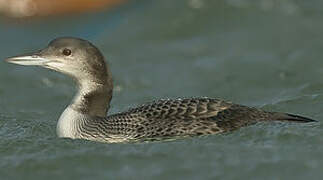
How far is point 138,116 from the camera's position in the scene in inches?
355

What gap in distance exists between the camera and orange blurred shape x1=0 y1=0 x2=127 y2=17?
16734 mm

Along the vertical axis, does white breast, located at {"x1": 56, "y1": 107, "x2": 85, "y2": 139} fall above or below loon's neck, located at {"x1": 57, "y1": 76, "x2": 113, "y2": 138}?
below

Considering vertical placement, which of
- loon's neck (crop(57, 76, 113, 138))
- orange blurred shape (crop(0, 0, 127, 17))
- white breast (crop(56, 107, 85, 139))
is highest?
orange blurred shape (crop(0, 0, 127, 17))

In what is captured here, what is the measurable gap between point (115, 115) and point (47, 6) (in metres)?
7.95

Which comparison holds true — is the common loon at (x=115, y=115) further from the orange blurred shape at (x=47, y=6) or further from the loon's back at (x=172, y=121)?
the orange blurred shape at (x=47, y=6)

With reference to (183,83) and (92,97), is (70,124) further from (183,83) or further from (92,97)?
(183,83)

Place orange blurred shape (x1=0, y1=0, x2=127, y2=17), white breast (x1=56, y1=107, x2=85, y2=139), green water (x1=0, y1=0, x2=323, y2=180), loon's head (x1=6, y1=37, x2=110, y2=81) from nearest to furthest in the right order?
green water (x1=0, y1=0, x2=323, y2=180), white breast (x1=56, y1=107, x2=85, y2=139), loon's head (x1=6, y1=37, x2=110, y2=81), orange blurred shape (x1=0, y1=0, x2=127, y2=17)

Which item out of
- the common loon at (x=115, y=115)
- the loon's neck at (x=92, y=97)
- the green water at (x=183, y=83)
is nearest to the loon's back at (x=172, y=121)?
the common loon at (x=115, y=115)

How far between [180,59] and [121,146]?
19.9ft

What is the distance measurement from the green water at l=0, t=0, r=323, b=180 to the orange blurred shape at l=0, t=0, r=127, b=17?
0.67ft

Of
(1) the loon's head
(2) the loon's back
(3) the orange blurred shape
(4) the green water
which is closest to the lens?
(4) the green water

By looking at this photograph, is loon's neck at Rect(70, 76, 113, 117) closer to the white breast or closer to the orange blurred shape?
the white breast

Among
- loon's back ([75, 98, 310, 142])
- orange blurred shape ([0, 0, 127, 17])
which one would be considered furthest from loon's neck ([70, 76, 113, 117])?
orange blurred shape ([0, 0, 127, 17])

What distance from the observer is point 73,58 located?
30.7ft
